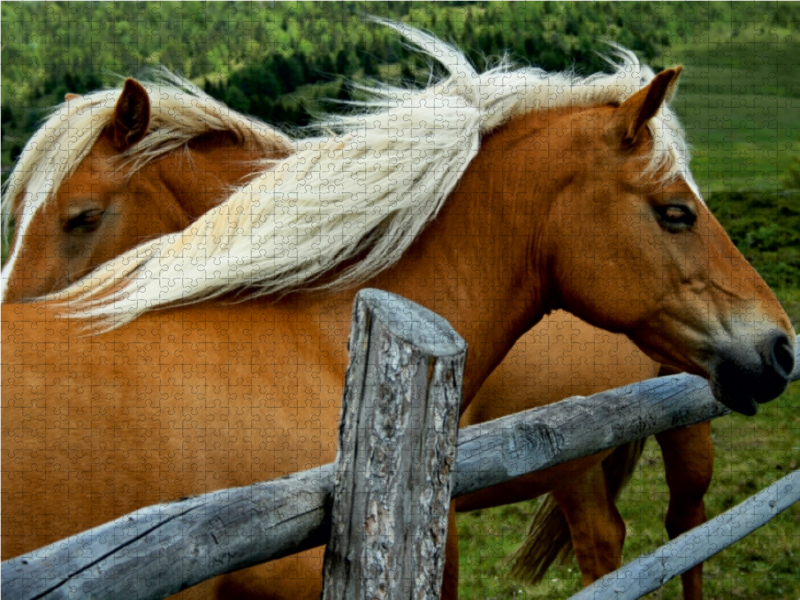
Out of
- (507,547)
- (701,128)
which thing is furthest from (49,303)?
(507,547)

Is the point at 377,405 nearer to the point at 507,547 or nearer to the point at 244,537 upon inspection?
the point at 244,537

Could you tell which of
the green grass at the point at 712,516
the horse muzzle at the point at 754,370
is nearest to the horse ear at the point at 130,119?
the horse muzzle at the point at 754,370

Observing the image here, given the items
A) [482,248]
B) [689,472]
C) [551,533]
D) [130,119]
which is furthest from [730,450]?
[130,119]

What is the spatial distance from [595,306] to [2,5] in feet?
6.98

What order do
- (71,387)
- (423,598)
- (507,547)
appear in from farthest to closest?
(507,547)
(71,387)
(423,598)

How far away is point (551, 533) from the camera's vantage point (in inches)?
163

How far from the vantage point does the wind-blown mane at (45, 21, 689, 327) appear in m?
2.08

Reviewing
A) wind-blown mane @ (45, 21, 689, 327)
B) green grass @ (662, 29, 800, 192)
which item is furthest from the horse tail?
wind-blown mane @ (45, 21, 689, 327)

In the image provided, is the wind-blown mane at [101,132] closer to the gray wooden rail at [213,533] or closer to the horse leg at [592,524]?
the gray wooden rail at [213,533]

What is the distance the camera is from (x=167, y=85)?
3.48 metres

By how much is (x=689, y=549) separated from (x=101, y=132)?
111 inches

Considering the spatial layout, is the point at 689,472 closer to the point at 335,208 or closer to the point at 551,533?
the point at 551,533

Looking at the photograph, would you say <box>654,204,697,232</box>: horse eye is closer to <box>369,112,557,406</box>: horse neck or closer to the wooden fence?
<box>369,112,557,406</box>: horse neck

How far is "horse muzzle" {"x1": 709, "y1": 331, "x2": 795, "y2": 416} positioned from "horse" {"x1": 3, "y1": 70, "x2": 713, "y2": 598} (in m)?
0.99
